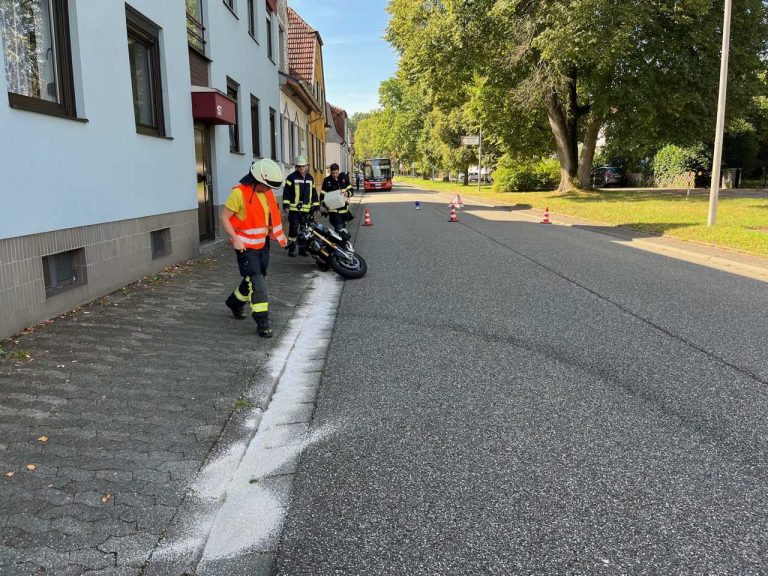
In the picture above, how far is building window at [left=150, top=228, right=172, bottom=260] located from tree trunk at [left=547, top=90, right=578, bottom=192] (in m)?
24.1

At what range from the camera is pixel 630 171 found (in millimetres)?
48500

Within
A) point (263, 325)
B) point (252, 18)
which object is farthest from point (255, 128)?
point (263, 325)

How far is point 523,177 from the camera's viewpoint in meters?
41.3

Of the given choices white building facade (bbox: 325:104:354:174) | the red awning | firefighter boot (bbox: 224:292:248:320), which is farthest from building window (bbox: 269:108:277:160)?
white building facade (bbox: 325:104:354:174)

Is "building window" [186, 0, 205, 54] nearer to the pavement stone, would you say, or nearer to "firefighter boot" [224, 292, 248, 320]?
the pavement stone

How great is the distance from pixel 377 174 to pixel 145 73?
4489cm

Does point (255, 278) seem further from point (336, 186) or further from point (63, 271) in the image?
point (336, 186)

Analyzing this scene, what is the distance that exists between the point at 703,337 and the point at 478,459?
11.8 ft

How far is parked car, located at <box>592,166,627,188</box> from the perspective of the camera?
46875 millimetres

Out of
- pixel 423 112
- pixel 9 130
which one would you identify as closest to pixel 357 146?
pixel 423 112

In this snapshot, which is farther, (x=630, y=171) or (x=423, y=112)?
(x=423, y=112)

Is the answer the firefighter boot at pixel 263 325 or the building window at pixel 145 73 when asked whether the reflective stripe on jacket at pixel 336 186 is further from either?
the firefighter boot at pixel 263 325

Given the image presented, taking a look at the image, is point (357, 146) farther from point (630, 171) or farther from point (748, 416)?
point (748, 416)

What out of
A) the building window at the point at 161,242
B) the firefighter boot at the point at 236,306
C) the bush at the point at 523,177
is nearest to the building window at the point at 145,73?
the building window at the point at 161,242
